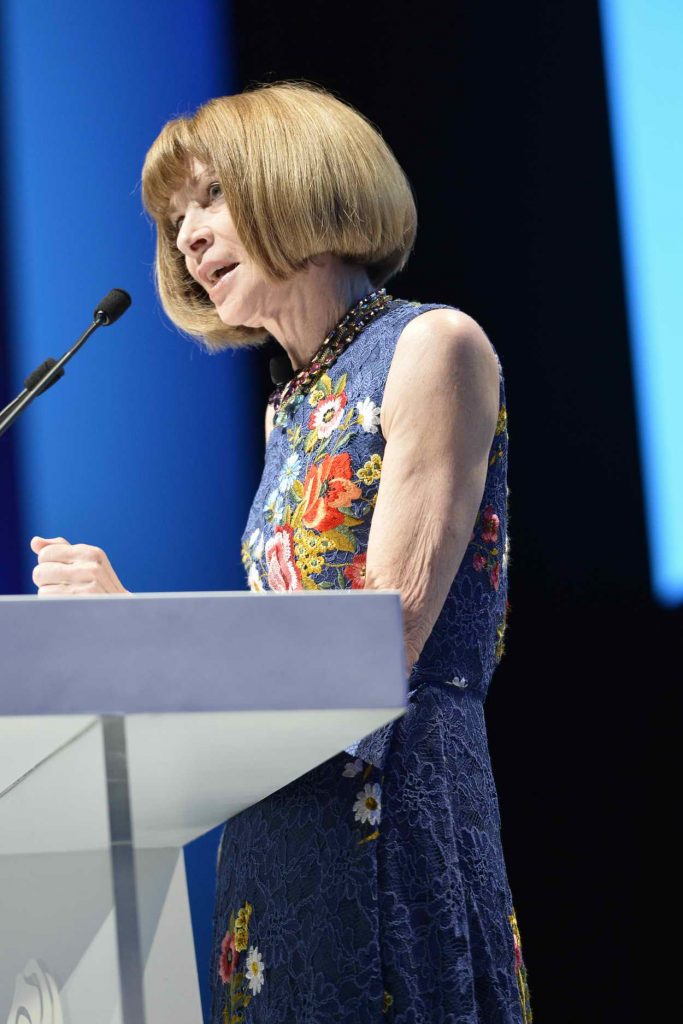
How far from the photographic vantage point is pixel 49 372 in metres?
1.48

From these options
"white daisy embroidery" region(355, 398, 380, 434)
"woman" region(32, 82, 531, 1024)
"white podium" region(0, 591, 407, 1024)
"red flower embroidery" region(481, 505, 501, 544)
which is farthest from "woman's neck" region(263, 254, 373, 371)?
"white podium" region(0, 591, 407, 1024)

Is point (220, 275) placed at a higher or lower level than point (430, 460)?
higher

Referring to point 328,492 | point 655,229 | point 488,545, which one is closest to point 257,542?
point 328,492

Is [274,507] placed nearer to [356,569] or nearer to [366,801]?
[356,569]

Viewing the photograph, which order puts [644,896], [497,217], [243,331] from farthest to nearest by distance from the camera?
[497,217] → [644,896] → [243,331]

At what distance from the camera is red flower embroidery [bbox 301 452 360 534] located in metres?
1.37

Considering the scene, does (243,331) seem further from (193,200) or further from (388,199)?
(388,199)

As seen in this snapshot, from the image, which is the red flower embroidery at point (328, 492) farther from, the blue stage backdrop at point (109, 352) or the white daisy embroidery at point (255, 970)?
the blue stage backdrop at point (109, 352)

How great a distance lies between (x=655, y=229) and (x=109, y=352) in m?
0.99

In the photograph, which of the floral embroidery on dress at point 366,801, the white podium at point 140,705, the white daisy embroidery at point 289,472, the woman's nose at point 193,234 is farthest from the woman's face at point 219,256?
the white podium at point 140,705

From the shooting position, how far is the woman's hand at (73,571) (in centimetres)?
120

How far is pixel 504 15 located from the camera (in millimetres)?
2625

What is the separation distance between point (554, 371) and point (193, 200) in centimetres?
103

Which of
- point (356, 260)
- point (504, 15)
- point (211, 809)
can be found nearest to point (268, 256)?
point (356, 260)
